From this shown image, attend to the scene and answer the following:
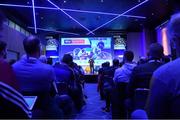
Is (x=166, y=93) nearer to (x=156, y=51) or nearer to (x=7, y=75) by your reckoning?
(x=7, y=75)

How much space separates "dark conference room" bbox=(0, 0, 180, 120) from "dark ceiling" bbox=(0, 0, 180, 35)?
4 cm

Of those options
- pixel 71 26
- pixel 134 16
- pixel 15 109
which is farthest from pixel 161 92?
pixel 71 26

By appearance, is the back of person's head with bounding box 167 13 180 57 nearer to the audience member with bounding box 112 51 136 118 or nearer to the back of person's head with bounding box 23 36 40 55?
the back of person's head with bounding box 23 36 40 55

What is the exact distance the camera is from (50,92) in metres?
2.38

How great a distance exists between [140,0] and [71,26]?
260 inches

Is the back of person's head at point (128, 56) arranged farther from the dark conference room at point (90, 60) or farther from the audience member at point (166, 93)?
the audience member at point (166, 93)

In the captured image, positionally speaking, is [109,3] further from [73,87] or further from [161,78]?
[161,78]

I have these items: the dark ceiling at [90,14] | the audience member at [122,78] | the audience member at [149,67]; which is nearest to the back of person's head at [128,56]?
the audience member at [122,78]

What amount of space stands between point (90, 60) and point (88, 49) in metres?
1.04

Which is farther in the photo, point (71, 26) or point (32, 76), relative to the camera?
point (71, 26)

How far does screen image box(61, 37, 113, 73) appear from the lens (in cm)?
1777

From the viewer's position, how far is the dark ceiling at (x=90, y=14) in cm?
1190

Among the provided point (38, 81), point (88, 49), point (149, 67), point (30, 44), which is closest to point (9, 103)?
point (38, 81)

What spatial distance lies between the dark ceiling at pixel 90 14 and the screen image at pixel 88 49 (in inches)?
27.2
